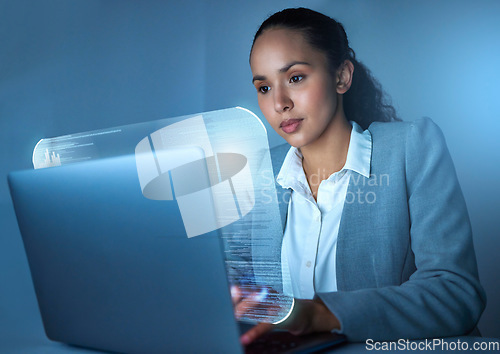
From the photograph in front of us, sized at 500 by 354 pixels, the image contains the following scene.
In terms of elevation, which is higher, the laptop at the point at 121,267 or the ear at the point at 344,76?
the ear at the point at 344,76

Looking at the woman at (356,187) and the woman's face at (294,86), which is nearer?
the woman at (356,187)

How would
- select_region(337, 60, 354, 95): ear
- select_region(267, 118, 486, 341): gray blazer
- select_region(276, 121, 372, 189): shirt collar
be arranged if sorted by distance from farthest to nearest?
select_region(337, 60, 354, 95): ear → select_region(276, 121, 372, 189): shirt collar → select_region(267, 118, 486, 341): gray blazer

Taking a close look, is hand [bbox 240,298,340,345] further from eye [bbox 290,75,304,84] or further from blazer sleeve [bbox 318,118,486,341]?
eye [bbox 290,75,304,84]

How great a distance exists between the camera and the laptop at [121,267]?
56cm

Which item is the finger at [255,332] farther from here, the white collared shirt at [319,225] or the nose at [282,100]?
the nose at [282,100]

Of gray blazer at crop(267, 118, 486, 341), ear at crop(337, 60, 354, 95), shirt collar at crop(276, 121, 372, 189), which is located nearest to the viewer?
gray blazer at crop(267, 118, 486, 341)

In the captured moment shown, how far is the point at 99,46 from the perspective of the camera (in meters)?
1.74

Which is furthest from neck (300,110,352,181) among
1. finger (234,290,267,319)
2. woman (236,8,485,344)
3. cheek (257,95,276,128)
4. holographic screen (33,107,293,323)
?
finger (234,290,267,319)

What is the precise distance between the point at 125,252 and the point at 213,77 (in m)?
1.08

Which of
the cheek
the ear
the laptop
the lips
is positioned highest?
the ear

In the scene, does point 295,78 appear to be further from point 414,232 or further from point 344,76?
point 414,232

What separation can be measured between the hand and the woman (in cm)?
20

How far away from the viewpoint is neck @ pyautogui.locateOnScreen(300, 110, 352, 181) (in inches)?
52.2

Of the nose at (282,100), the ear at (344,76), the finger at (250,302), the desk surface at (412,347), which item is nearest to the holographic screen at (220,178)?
the finger at (250,302)
